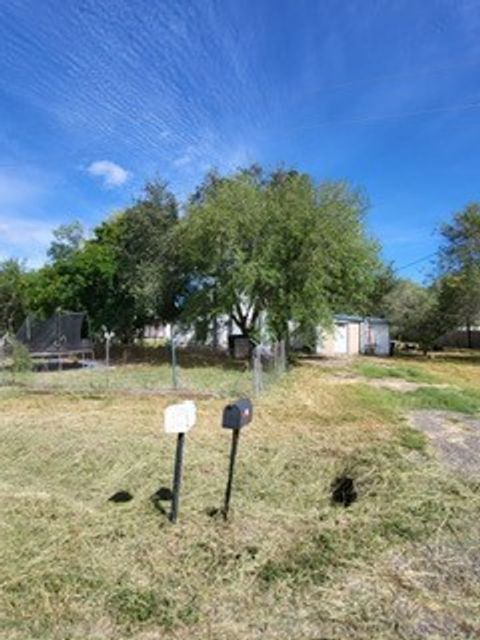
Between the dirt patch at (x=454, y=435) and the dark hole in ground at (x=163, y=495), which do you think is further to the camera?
the dirt patch at (x=454, y=435)

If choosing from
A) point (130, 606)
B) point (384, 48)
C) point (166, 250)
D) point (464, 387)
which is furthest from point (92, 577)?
point (166, 250)

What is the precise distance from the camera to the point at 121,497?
405cm

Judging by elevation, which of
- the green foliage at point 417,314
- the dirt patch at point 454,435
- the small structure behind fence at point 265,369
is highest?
the green foliage at point 417,314

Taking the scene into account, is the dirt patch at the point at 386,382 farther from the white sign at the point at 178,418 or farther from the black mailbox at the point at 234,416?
the white sign at the point at 178,418

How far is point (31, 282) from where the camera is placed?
2244cm

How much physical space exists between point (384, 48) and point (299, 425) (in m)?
8.20

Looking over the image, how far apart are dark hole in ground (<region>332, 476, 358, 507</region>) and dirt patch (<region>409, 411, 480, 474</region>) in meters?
1.13

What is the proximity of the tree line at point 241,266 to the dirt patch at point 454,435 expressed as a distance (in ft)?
23.5

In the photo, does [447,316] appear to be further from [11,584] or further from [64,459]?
[11,584]

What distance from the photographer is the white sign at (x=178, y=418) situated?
11.7ft

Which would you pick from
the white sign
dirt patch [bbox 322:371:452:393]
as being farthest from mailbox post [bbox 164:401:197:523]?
dirt patch [bbox 322:371:452:393]

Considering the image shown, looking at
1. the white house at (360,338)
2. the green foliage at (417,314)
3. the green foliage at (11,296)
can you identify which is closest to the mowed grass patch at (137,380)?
the white house at (360,338)

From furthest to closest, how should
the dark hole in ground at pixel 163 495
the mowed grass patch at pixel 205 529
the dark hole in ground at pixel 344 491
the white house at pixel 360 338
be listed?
the white house at pixel 360 338, the dark hole in ground at pixel 344 491, the dark hole in ground at pixel 163 495, the mowed grass patch at pixel 205 529

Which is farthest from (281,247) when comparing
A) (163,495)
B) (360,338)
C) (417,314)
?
(417,314)
